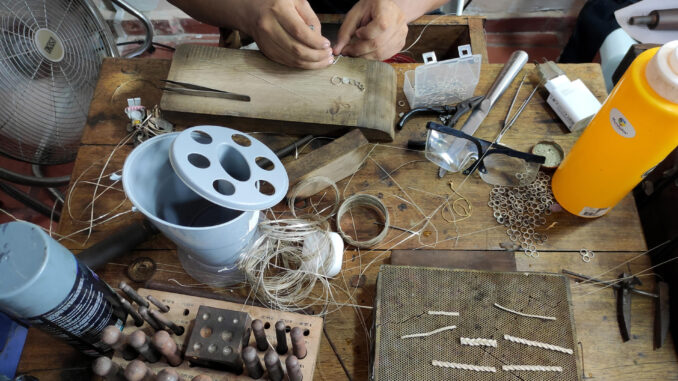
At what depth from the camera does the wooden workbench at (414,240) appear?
2.73ft

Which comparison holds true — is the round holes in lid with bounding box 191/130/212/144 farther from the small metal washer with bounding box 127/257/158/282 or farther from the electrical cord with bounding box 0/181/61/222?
the electrical cord with bounding box 0/181/61/222

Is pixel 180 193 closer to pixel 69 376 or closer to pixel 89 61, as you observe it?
pixel 69 376

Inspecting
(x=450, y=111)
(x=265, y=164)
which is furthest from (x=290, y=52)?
(x=450, y=111)

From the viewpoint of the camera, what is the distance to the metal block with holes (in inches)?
28.2

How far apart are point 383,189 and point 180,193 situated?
1.52ft

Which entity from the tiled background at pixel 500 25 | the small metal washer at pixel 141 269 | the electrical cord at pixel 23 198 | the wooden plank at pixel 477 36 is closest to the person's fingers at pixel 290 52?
the wooden plank at pixel 477 36

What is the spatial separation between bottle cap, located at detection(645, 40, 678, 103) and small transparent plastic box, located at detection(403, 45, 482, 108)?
16.2 inches

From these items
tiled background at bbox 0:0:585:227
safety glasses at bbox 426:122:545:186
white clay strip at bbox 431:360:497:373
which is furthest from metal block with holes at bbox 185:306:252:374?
tiled background at bbox 0:0:585:227

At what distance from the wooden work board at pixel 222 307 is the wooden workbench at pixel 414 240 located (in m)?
0.06

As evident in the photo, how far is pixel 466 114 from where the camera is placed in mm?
1096

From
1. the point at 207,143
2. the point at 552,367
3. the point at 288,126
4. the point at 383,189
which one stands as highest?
the point at 207,143

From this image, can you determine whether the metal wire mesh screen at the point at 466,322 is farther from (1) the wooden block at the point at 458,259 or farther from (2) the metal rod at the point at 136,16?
(2) the metal rod at the point at 136,16

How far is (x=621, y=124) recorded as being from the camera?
2.46 feet

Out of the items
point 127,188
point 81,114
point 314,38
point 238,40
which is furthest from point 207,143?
point 81,114
